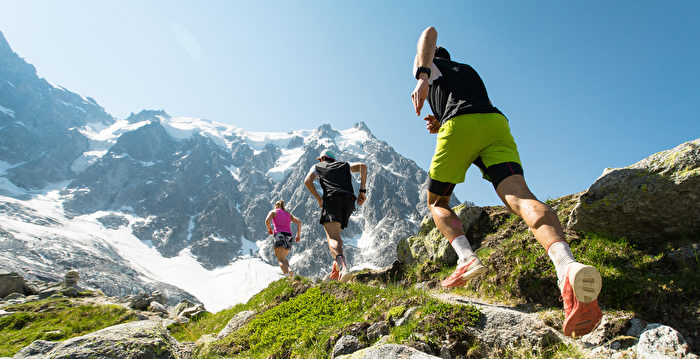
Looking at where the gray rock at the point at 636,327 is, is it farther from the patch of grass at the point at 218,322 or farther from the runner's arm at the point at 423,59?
the patch of grass at the point at 218,322

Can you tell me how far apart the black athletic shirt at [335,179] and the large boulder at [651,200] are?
5.05 m

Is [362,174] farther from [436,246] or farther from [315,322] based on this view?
[315,322]

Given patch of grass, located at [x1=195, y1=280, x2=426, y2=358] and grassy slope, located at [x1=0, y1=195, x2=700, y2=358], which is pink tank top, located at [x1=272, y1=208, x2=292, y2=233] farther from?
patch of grass, located at [x1=195, y1=280, x2=426, y2=358]

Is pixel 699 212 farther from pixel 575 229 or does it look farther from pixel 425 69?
pixel 425 69

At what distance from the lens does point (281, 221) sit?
12.2 meters

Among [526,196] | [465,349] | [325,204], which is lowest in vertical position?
[465,349]

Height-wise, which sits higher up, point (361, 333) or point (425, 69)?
point (425, 69)

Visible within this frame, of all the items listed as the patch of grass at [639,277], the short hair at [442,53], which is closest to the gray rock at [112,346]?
the patch of grass at [639,277]

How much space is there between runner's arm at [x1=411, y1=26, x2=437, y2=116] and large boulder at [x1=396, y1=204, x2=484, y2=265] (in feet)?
13.3

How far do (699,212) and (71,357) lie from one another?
7584 mm

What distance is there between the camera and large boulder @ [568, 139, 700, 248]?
3.84 m

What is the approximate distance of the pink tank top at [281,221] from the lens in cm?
1207

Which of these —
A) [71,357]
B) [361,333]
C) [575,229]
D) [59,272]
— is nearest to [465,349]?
[361,333]

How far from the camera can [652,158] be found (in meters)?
4.33
